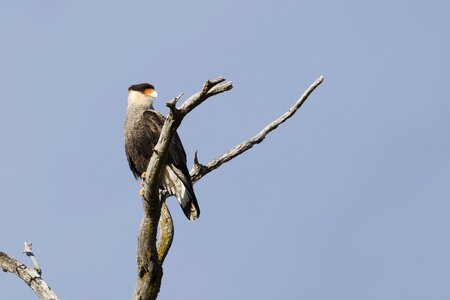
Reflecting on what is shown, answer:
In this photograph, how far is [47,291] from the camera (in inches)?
218

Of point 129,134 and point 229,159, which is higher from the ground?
point 129,134

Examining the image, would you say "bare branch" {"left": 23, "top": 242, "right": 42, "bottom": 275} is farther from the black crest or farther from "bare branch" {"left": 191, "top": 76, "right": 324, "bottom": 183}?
the black crest

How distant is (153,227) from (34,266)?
3.11 ft

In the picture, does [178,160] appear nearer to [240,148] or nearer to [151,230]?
[240,148]

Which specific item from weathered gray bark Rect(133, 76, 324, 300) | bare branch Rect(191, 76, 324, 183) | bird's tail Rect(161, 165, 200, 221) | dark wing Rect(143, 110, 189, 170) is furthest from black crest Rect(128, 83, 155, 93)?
weathered gray bark Rect(133, 76, 324, 300)

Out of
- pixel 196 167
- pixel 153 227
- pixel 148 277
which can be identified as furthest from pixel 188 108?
pixel 196 167

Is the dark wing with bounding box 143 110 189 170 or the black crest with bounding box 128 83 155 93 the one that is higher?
the black crest with bounding box 128 83 155 93

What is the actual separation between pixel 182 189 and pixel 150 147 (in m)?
0.75

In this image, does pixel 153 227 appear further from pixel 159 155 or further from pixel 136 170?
pixel 136 170

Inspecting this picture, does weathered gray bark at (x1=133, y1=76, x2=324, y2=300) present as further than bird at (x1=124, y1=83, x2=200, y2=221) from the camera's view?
No

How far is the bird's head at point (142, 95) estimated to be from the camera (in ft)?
27.6

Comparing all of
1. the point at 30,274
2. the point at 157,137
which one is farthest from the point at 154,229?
the point at 157,137

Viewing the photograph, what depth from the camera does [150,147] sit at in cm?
776

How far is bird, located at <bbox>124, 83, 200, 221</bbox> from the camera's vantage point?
707 centimetres
